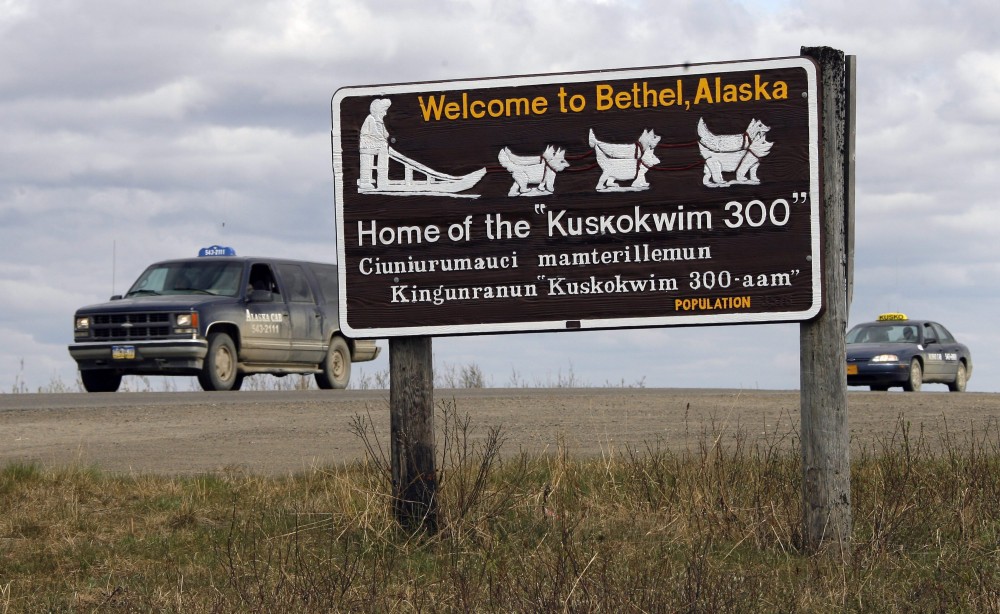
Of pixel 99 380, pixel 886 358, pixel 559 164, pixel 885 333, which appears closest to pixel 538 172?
pixel 559 164

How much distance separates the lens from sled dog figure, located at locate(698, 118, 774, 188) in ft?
22.2

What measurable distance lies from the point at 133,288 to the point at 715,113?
15821 mm

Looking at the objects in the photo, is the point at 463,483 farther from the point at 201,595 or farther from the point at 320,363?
the point at 320,363

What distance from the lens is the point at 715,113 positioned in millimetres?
6820

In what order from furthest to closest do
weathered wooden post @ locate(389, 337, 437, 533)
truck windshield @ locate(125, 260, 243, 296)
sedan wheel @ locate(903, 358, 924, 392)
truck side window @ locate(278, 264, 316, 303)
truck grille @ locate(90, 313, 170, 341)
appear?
sedan wheel @ locate(903, 358, 924, 392), truck side window @ locate(278, 264, 316, 303), truck windshield @ locate(125, 260, 243, 296), truck grille @ locate(90, 313, 170, 341), weathered wooden post @ locate(389, 337, 437, 533)

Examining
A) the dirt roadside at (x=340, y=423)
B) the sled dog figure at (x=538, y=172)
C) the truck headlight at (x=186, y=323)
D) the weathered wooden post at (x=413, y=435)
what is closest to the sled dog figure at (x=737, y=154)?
the sled dog figure at (x=538, y=172)

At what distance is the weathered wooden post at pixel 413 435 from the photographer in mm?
6996

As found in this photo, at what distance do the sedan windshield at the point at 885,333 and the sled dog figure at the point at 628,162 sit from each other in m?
20.0

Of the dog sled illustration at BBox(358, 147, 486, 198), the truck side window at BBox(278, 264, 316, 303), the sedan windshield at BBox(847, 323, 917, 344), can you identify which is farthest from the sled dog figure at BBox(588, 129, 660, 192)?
the sedan windshield at BBox(847, 323, 917, 344)

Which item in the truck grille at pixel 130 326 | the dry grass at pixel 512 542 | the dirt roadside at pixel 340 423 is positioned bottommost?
the dry grass at pixel 512 542

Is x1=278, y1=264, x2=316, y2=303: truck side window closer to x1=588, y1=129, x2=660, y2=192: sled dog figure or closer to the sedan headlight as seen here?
the sedan headlight

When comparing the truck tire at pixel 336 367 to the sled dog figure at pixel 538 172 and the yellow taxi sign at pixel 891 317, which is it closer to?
the yellow taxi sign at pixel 891 317

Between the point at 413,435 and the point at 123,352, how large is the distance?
13790 millimetres

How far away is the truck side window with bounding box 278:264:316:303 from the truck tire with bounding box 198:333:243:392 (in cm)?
155
